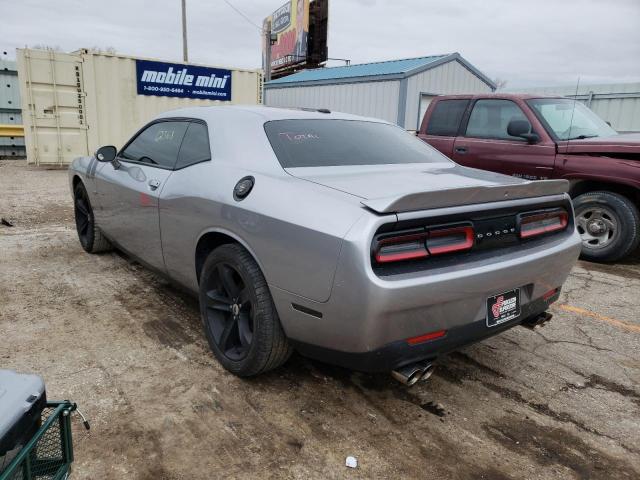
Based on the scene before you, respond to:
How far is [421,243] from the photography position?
7.36 ft

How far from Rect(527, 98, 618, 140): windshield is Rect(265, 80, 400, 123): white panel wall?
7.98m

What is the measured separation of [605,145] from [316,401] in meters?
4.59

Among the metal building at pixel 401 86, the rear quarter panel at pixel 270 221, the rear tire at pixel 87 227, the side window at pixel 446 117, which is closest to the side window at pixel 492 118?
the side window at pixel 446 117

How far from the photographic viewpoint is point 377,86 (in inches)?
578

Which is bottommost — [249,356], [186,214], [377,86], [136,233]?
[249,356]

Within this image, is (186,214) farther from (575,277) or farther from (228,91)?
(228,91)

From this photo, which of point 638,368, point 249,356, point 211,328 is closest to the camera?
point 249,356

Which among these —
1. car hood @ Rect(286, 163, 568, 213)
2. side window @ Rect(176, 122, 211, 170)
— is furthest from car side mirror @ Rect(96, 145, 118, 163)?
car hood @ Rect(286, 163, 568, 213)

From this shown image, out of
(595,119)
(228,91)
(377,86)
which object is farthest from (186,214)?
(377,86)

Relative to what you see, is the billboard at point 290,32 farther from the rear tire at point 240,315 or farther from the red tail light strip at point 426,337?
the red tail light strip at point 426,337

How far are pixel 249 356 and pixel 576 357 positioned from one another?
2.21 meters

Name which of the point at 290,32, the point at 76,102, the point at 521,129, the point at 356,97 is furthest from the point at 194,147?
the point at 290,32

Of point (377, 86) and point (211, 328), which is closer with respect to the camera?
point (211, 328)

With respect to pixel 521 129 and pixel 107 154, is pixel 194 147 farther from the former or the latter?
pixel 521 129
